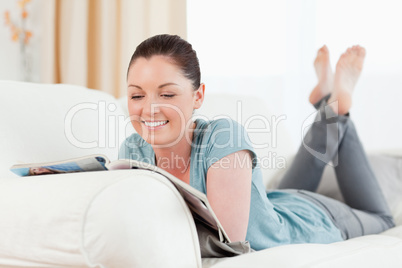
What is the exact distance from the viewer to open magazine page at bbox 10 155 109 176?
955mm

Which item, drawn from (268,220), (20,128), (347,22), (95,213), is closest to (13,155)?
(20,128)

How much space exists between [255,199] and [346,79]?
3.24ft

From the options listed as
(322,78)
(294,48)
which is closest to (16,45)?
(294,48)

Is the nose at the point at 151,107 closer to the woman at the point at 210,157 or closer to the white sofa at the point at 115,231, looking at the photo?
the woman at the point at 210,157

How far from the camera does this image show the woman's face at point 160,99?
122 centimetres

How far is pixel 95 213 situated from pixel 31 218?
138 millimetres

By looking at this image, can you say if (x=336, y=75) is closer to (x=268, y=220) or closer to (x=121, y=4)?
(x=268, y=220)

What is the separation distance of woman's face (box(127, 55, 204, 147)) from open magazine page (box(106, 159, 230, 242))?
32 cm

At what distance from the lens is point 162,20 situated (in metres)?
3.13

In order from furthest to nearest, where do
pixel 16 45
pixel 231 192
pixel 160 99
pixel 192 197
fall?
pixel 16 45 < pixel 160 99 < pixel 231 192 < pixel 192 197

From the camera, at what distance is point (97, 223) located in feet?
2.53

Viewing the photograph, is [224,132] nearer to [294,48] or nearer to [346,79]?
[346,79]

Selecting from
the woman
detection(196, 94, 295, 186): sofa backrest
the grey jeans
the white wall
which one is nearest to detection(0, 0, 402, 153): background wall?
the white wall

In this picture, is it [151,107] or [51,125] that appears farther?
[51,125]
